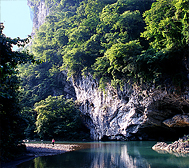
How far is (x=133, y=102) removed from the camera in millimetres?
18562

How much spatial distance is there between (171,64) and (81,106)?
50.3 feet

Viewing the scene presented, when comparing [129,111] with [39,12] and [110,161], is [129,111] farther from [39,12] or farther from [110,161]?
[39,12]

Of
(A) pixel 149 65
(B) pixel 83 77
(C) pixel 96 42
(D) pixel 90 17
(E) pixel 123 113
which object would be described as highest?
(D) pixel 90 17

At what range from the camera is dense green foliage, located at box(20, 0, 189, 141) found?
13.9m

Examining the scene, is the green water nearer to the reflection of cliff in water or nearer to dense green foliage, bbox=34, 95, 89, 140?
the reflection of cliff in water

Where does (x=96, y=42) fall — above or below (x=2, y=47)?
above

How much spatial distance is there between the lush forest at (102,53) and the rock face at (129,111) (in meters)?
1.34

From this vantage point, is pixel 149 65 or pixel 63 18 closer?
pixel 149 65

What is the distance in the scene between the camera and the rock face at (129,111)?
16.7 meters

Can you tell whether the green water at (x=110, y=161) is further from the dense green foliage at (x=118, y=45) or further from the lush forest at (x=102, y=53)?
the dense green foliage at (x=118, y=45)

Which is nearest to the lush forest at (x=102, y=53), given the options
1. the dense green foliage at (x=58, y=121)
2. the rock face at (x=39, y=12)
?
the dense green foliage at (x=58, y=121)

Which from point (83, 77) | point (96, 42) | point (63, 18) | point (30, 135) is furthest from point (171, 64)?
point (63, 18)

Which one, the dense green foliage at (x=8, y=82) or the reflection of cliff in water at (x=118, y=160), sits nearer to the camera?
the dense green foliage at (x=8, y=82)

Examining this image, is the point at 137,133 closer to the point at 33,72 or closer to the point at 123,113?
the point at 123,113
